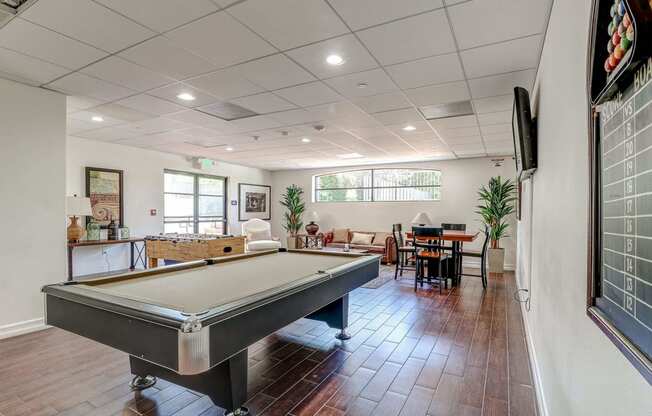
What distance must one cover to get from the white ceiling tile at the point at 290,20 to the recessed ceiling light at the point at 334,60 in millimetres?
309

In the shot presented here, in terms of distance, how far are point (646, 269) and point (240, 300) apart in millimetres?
1565

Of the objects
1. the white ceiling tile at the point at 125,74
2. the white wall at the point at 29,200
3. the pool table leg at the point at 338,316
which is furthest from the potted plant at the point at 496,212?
the white wall at the point at 29,200

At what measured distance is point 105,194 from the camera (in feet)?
20.5

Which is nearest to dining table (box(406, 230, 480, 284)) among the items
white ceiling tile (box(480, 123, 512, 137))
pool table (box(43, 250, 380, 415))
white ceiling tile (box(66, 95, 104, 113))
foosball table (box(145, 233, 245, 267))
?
white ceiling tile (box(480, 123, 512, 137))

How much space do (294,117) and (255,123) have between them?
2.17 feet

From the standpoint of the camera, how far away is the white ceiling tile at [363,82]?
3.16 metres

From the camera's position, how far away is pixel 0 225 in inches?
129

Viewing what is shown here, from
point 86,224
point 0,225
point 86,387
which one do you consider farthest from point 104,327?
point 86,224

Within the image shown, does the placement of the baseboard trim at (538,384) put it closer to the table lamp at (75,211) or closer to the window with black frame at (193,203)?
the table lamp at (75,211)

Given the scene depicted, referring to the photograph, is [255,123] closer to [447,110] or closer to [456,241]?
[447,110]

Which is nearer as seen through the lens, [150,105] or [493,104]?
[493,104]

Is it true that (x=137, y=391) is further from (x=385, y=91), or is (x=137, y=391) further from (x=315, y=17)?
(x=385, y=91)

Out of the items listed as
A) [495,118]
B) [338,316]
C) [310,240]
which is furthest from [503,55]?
[310,240]

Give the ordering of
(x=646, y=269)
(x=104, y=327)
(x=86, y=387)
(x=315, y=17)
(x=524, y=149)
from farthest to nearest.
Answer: (x=524, y=149) → (x=86, y=387) → (x=315, y=17) → (x=104, y=327) → (x=646, y=269)
